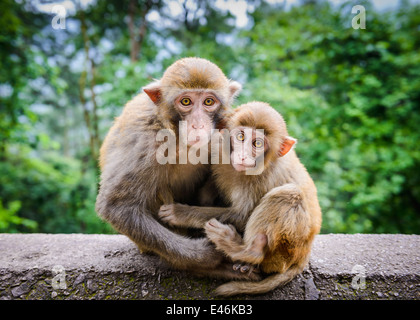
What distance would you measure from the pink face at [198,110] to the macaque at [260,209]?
0.22 metres

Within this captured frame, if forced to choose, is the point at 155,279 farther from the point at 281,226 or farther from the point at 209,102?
the point at 209,102

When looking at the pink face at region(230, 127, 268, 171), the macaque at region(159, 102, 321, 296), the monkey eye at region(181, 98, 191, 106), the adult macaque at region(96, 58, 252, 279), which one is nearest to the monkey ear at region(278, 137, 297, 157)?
the macaque at region(159, 102, 321, 296)

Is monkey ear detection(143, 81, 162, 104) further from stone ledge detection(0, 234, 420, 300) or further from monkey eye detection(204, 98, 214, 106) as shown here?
stone ledge detection(0, 234, 420, 300)

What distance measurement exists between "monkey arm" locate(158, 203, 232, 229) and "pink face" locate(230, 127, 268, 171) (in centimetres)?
42

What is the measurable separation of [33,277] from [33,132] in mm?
5878

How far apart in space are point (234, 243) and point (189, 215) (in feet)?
1.38

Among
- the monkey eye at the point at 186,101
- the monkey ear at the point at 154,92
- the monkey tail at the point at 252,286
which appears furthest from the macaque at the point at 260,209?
the monkey ear at the point at 154,92

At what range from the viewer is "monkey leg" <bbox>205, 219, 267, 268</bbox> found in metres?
2.31

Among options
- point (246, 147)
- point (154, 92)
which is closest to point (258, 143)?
point (246, 147)

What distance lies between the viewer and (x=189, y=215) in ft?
8.28

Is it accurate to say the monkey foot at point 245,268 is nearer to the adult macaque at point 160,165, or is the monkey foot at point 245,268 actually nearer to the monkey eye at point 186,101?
the adult macaque at point 160,165

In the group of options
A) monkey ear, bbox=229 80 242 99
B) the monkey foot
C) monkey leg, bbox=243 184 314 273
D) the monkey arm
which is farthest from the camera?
monkey ear, bbox=229 80 242 99

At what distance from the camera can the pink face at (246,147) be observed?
2394 millimetres
